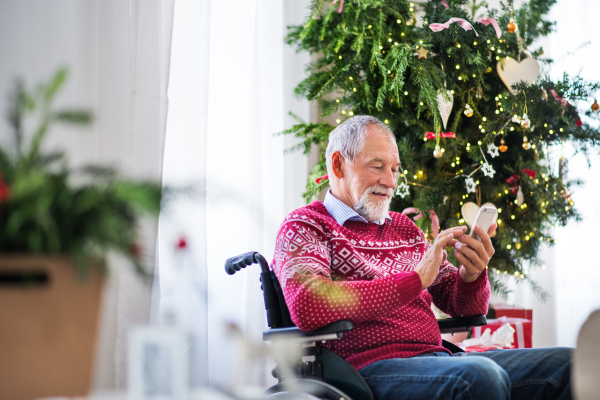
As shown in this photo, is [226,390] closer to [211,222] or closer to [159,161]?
[159,161]

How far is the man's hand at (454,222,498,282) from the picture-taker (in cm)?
146

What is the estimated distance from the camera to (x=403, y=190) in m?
2.14

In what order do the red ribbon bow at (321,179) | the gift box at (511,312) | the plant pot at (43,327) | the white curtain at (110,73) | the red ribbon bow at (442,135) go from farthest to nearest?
1. the gift box at (511,312)
2. the red ribbon bow at (321,179)
3. the red ribbon bow at (442,135)
4. the white curtain at (110,73)
5. the plant pot at (43,327)

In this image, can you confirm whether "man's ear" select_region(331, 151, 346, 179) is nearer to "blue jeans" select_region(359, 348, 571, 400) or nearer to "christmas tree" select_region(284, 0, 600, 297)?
"christmas tree" select_region(284, 0, 600, 297)

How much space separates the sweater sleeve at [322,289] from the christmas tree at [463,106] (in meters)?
0.80

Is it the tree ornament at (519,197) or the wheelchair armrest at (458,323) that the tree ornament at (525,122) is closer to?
the tree ornament at (519,197)

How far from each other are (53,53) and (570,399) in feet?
5.63

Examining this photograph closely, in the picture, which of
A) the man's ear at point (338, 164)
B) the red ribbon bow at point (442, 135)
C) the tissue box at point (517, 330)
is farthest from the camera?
the tissue box at point (517, 330)

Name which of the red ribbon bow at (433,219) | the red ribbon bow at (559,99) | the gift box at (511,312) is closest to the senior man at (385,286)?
the red ribbon bow at (433,219)

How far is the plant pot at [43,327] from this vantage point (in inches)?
17.9

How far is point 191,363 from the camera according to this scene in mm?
587

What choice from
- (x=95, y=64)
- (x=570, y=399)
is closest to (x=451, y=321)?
(x=570, y=399)

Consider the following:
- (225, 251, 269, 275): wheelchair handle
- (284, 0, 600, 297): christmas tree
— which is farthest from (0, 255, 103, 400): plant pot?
(284, 0, 600, 297): christmas tree

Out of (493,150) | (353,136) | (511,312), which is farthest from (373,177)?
(511,312)
